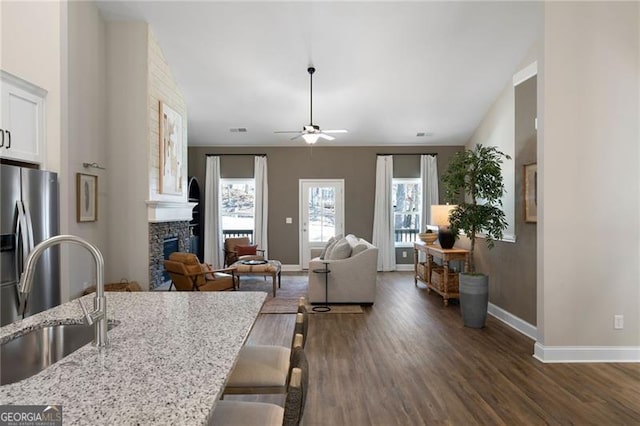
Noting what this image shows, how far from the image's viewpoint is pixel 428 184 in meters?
8.19

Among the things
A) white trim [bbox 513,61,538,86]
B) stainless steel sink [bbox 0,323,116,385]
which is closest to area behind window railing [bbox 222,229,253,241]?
white trim [bbox 513,61,538,86]

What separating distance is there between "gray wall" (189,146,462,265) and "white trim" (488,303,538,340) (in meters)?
3.79

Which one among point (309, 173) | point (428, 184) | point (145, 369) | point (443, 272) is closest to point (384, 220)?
point (428, 184)

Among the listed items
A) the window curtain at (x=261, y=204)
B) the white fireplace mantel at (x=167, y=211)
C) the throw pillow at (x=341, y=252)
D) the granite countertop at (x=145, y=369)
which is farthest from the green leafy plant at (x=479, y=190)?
the window curtain at (x=261, y=204)

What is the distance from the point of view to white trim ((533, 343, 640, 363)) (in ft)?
11.1

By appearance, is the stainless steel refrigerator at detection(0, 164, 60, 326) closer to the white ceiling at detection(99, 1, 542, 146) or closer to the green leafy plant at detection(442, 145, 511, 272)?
the white ceiling at detection(99, 1, 542, 146)

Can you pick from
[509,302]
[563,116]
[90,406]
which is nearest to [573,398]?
[509,302]

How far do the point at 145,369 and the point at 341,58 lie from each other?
16.9ft

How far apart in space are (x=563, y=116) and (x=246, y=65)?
420 centimetres

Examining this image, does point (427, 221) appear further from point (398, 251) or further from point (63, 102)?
point (63, 102)

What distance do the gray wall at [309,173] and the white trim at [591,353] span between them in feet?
16.8

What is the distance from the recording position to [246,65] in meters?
5.52

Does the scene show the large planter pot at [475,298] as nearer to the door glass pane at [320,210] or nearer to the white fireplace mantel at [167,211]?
the white fireplace mantel at [167,211]

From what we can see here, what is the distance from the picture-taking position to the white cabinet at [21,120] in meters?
3.01
